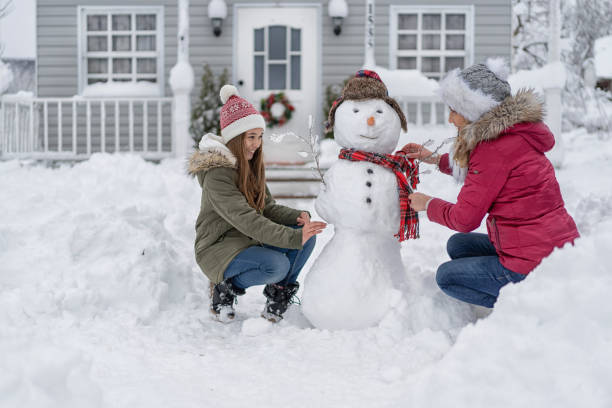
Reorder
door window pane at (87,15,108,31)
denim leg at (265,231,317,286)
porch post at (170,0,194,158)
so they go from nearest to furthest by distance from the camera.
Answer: denim leg at (265,231,317,286) → porch post at (170,0,194,158) → door window pane at (87,15,108,31)

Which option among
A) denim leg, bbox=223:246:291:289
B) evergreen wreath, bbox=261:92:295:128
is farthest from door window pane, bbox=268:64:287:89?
denim leg, bbox=223:246:291:289

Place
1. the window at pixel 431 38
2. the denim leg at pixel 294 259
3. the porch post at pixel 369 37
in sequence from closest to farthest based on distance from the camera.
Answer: the denim leg at pixel 294 259 → the porch post at pixel 369 37 → the window at pixel 431 38

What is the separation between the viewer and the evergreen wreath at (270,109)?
7.97 m

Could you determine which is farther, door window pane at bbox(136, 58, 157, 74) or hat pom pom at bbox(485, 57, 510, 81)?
door window pane at bbox(136, 58, 157, 74)

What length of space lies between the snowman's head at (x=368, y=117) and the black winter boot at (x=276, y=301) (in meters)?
0.83

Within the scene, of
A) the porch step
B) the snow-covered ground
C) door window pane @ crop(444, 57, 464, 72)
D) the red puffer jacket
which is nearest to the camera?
the snow-covered ground

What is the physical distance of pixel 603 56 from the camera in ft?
54.3

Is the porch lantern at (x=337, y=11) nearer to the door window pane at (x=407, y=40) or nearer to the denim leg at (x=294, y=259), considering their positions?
the door window pane at (x=407, y=40)

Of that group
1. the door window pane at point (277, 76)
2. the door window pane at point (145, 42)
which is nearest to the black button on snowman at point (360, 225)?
the door window pane at point (277, 76)

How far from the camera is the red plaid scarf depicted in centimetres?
Result: 265

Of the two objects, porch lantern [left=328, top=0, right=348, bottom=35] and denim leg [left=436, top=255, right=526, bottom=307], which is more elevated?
porch lantern [left=328, top=0, right=348, bottom=35]

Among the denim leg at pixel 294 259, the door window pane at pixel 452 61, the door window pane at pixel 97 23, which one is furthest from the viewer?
the door window pane at pixel 97 23

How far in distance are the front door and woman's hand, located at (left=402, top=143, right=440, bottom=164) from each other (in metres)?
5.36

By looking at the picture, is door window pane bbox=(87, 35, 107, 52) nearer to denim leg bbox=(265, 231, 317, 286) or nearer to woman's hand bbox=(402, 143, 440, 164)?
denim leg bbox=(265, 231, 317, 286)
